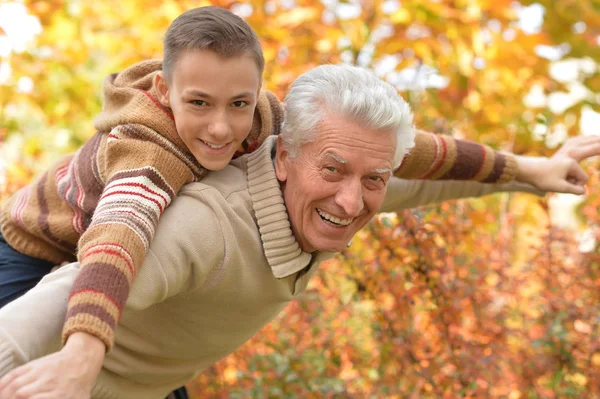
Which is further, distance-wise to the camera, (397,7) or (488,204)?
(488,204)

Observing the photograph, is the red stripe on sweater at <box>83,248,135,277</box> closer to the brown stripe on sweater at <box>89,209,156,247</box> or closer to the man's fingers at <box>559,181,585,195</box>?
the brown stripe on sweater at <box>89,209,156,247</box>

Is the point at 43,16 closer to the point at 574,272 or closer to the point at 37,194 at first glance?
the point at 37,194

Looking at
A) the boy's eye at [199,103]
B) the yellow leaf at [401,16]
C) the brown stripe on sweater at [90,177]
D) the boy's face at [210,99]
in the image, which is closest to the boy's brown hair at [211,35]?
the boy's face at [210,99]

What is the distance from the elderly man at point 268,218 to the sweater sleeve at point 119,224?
9 centimetres

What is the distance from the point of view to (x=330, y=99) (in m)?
2.29

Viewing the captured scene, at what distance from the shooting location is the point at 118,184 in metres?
2.00

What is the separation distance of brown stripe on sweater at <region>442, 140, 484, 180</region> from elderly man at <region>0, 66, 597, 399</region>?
0.55m

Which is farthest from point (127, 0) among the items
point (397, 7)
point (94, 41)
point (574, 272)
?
point (574, 272)

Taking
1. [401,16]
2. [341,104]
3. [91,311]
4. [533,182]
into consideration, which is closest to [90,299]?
[91,311]

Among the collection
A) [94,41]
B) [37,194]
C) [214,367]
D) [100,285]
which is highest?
[100,285]

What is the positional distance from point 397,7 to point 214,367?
2.25m

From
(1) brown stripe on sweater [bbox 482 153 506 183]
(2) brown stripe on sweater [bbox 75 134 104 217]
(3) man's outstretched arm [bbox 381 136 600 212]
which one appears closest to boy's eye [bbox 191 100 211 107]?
(2) brown stripe on sweater [bbox 75 134 104 217]

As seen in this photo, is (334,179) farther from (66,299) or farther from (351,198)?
(66,299)

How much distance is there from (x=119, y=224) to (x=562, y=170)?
1.91 meters
